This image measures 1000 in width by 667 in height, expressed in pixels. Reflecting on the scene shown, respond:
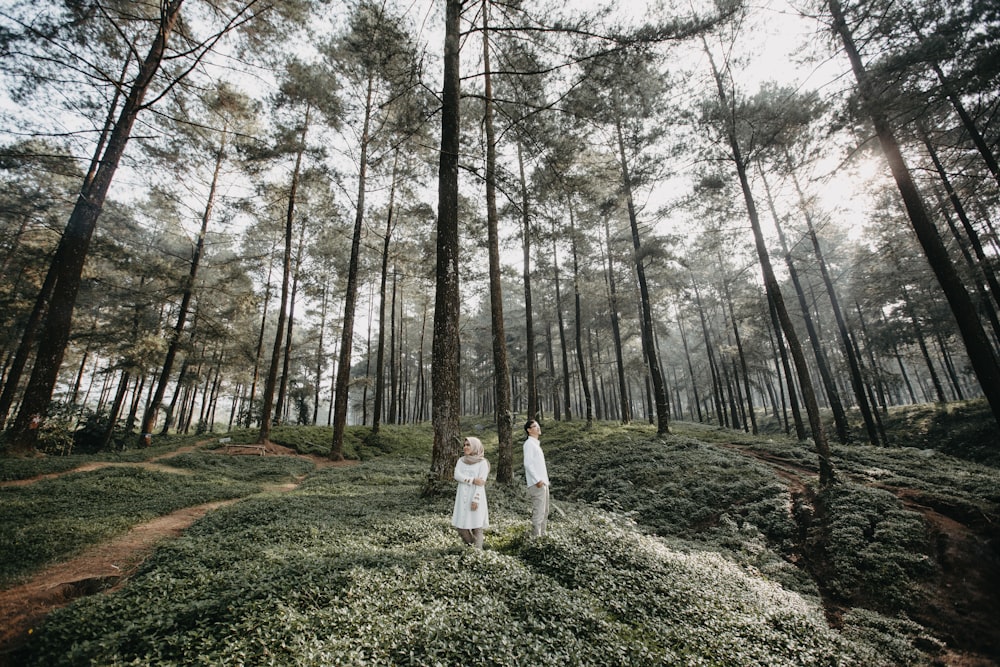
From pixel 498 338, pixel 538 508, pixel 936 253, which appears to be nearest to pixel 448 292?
pixel 498 338

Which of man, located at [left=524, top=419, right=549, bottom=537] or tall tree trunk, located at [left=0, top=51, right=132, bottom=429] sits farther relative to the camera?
tall tree trunk, located at [left=0, top=51, right=132, bottom=429]

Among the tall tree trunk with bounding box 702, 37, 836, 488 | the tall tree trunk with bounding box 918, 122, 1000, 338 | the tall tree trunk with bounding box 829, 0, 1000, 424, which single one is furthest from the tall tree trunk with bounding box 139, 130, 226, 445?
the tall tree trunk with bounding box 918, 122, 1000, 338

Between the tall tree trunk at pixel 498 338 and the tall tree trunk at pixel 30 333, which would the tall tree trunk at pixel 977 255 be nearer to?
the tall tree trunk at pixel 498 338

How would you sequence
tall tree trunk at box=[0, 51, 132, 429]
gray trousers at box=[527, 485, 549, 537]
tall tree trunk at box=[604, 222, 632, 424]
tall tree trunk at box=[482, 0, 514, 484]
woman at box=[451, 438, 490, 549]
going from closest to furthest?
1. woman at box=[451, 438, 490, 549]
2. gray trousers at box=[527, 485, 549, 537]
3. tall tree trunk at box=[482, 0, 514, 484]
4. tall tree trunk at box=[0, 51, 132, 429]
5. tall tree trunk at box=[604, 222, 632, 424]

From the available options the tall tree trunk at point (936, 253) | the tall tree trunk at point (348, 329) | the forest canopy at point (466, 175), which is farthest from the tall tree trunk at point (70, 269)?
the tall tree trunk at point (936, 253)

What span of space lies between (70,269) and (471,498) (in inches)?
428

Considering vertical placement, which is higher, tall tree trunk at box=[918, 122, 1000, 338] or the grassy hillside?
tall tree trunk at box=[918, 122, 1000, 338]

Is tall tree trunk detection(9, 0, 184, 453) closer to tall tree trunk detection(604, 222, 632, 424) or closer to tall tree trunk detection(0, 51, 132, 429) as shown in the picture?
tall tree trunk detection(0, 51, 132, 429)

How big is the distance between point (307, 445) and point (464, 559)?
568 inches

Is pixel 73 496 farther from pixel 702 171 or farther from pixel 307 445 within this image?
pixel 702 171

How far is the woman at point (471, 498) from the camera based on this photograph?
5.28m

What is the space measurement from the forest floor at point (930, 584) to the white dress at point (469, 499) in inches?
154

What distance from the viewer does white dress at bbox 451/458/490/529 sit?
5.28 metres

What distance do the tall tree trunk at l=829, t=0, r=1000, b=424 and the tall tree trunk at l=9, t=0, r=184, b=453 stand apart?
15.9 m
